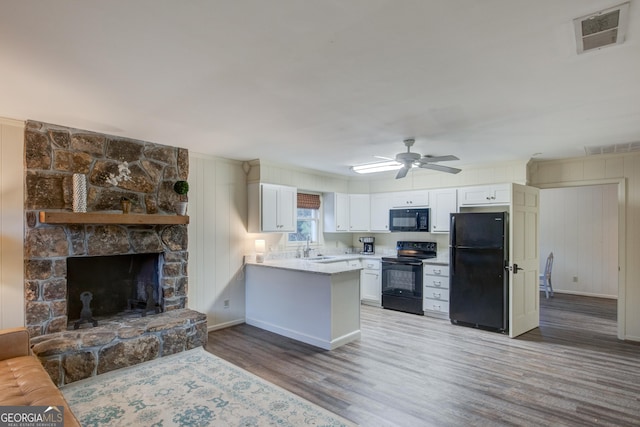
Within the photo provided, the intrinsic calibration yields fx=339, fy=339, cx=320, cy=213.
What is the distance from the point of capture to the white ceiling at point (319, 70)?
1.63 metres

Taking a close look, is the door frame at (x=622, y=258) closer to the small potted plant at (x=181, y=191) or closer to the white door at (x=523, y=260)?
the white door at (x=523, y=260)

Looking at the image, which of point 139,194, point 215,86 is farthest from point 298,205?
point 215,86

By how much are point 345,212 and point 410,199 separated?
4.19 ft

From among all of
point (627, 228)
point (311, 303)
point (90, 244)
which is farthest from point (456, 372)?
point (90, 244)

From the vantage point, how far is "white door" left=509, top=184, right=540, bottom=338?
15.0ft

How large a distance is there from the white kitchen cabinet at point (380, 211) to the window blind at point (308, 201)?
1122 millimetres

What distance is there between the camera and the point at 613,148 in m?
4.28

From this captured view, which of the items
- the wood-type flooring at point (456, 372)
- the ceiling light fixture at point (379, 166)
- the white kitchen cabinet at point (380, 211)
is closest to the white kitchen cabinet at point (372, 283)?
the white kitchen cabinet at point (380, 211)

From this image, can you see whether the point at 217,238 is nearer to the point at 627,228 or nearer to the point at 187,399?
the point at 187,399

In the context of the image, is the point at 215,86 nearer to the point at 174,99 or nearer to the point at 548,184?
the point at 174,99

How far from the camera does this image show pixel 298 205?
6211 millimetres

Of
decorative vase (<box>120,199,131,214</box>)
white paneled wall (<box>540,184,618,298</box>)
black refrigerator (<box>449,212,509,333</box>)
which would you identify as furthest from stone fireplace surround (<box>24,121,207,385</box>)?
white paneled wall (<box>540,184,618,298</box>)

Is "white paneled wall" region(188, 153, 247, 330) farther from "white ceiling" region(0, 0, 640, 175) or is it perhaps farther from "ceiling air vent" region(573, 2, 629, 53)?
"ceiling air vent" region(573, 2, 629, 53)

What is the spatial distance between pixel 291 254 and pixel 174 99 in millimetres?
3668
